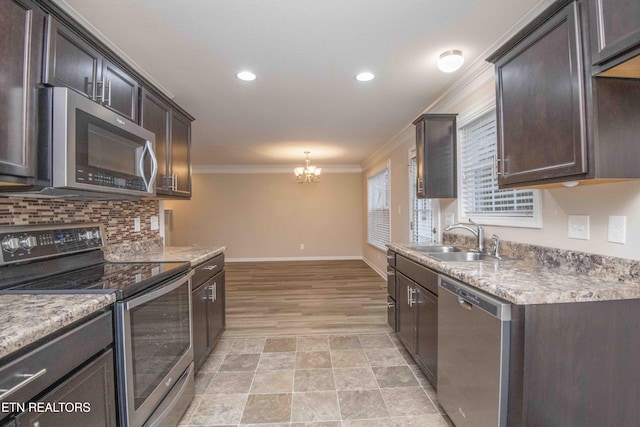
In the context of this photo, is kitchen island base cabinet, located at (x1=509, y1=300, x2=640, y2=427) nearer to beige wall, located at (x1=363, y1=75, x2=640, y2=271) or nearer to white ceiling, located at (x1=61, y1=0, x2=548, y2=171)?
beige wall, located at (x1=363, y1=75, x2=640, y2=271)

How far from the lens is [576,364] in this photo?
1.18m

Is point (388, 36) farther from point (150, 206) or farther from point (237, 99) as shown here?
point (150, 206)

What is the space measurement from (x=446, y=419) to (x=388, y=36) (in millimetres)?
2465

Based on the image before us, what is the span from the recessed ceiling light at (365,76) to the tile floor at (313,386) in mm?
2425

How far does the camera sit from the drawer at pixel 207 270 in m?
2.18

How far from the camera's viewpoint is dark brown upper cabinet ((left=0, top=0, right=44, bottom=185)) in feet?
3.69

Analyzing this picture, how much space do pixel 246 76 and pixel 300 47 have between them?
25.5 inches

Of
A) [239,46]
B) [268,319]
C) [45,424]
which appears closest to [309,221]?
[268,319]

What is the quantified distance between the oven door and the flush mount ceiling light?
91.5 inches

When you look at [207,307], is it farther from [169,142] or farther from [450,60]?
[450,60]

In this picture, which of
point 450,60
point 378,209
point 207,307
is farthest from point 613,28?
point 378,209

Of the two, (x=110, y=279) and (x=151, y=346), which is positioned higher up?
(x=110, y=279)

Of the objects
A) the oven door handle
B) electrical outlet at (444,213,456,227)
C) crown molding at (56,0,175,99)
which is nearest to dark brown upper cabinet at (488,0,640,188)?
electrical outlet at (444,213,456,227)

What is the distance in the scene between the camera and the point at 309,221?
7.59 m
